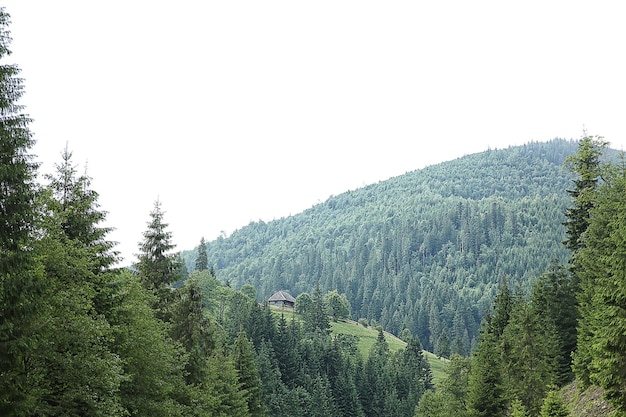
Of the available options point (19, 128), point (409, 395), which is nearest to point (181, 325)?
point (19, 128)

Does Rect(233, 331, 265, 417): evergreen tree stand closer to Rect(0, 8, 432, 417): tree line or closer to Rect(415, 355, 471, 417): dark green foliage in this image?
Rect(0, 8, 432, 417): tree line

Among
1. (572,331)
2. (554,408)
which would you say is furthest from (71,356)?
(572,331)

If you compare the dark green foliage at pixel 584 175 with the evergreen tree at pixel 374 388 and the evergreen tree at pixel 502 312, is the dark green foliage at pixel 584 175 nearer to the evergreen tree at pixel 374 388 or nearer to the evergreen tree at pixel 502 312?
the evergreen tree at pixel 502 312

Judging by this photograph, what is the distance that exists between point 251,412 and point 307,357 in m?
58.1

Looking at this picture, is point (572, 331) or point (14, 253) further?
point (572, 331)

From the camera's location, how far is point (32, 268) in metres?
18.1

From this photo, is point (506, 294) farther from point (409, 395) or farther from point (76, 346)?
point (409, 395)

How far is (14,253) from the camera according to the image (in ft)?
52.2

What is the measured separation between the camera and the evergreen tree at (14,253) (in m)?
15.8

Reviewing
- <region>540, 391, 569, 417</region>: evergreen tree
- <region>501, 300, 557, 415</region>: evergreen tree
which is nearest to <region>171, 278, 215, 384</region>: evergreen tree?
<region>540, 391, 569, 417</region>: evergreen tree

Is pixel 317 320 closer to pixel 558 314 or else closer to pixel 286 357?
pixel 286 357

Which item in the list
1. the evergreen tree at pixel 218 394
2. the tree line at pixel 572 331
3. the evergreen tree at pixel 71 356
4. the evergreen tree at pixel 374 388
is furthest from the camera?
the evergreen tree at pixel 374 388

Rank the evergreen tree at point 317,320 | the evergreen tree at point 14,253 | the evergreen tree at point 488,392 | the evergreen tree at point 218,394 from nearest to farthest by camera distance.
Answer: the evergreen tree at point 14,253
the evergreen tree at point 218,394
the evergreen tree at point 488,392
the evergreen tree at point 317,320

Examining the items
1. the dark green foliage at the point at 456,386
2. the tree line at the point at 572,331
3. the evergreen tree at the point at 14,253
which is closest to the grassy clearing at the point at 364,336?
the dark green foliage at the point at 456,386
